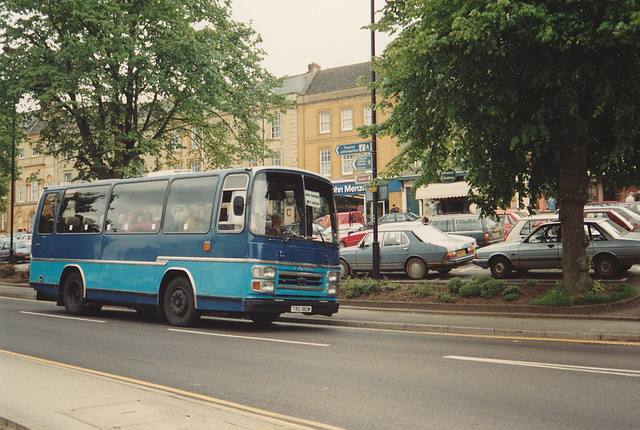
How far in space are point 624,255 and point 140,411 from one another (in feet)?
49.1

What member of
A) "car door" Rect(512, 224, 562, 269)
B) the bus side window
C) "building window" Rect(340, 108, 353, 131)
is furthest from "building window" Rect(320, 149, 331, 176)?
the bus side window

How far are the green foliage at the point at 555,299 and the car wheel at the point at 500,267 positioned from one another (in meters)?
4.34

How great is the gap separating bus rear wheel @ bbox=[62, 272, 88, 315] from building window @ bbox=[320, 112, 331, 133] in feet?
125

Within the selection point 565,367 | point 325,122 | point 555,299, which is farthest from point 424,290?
point 325,122

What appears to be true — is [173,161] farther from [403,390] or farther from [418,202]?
[418,202]

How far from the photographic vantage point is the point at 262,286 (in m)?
11.3

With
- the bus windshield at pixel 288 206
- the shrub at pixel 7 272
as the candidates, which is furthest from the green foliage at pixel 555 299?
the shrub at pixel 7 272

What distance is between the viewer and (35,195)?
71.6 meters

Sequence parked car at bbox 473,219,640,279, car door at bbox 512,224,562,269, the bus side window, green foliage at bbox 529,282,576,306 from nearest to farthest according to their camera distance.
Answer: green foliage at bbox 529,282,576,306
the bus side window
parked car at bbox 473,219,640,279
car door at bbox 512,224,562,269

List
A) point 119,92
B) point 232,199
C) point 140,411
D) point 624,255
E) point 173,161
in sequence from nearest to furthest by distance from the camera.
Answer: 1. point 140,411
2. point 232,199
3. point 624,255
4. point 119,92
5. point 173,161

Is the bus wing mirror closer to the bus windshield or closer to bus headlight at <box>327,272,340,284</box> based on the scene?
the bus windshield

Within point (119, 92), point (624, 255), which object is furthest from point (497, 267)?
point (119, 92)

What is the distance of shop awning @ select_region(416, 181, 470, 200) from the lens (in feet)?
135

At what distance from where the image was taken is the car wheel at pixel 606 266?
16859 millimetres
